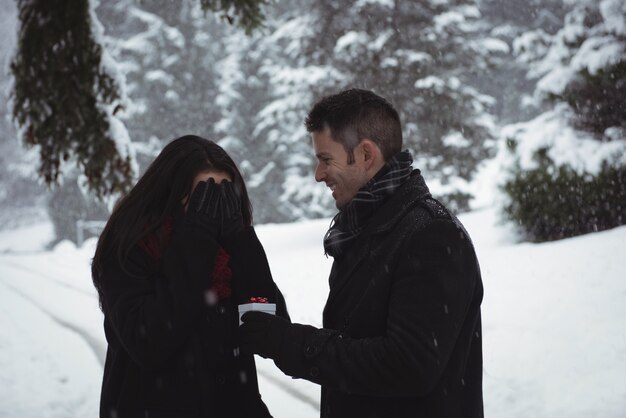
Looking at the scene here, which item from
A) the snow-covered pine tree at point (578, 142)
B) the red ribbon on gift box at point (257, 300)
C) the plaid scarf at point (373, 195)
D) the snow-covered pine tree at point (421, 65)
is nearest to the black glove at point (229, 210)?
the red ribbon on gift box at point (257, 300)

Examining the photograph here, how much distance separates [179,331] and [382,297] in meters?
0.79

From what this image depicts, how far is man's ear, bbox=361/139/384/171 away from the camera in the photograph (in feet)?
7.73

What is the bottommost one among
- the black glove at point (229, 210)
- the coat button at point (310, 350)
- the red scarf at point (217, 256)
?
the coat button at point (310, 350)

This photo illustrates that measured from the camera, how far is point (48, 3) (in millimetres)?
5949

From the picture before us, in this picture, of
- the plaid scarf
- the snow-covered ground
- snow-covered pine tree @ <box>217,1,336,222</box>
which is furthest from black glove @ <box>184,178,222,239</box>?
snow-covered pine tree @ <box>217,1,336,222</box>

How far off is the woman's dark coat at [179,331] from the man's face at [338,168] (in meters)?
0.42

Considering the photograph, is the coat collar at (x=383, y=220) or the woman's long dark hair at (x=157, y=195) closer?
the coat collar at (x=383, y=220)

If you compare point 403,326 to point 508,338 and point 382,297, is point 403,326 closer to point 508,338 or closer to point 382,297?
point 382,297

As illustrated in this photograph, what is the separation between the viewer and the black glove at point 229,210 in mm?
2533

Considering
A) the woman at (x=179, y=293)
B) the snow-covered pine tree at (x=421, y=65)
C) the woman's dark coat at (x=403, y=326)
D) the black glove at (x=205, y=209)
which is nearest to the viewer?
the woman's dark coat at (x=403, y=326)

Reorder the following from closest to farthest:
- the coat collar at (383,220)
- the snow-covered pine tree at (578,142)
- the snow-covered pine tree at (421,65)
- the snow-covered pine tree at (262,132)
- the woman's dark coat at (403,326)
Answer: the woman's dark coat at (403,326)
the coat collar at (383,220)
the snow-covered pine tree at (578,142)
the snow-covered pine tree at (421,65)
the snow-covered pine tree at (262,132)

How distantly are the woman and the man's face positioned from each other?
41cm

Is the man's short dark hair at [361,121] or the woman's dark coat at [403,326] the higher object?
the man's short dark hair at [361,121]

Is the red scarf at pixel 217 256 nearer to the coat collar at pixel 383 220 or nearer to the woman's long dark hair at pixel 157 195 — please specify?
the woman's long dark hair at pixel 157 195
